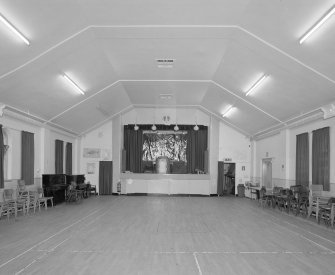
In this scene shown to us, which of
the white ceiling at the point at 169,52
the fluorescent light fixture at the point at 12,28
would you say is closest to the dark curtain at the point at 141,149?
the white ceiling at the point at 169,52

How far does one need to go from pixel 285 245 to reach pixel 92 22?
5904 mm

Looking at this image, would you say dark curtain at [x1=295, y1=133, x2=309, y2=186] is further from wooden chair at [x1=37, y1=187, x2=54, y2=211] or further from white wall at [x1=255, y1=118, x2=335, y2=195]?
wooden chair at [x1=37, y1=187, x2=54, y2=211]

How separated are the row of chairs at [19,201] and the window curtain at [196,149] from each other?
845 centimetres

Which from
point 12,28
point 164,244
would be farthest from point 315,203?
point 12,28

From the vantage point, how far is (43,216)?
9477 mm

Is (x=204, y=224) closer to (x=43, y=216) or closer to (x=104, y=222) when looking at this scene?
(x=104, y=222)

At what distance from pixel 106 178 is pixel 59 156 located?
3561 millimetres

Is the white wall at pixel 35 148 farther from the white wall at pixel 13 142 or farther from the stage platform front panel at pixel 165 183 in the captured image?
the stage platform front panel at pixel 165 183

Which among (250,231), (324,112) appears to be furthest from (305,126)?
(250,231)

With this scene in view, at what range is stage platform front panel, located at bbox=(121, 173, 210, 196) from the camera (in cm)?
1688

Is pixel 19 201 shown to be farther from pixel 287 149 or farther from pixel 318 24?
pixel 287 149

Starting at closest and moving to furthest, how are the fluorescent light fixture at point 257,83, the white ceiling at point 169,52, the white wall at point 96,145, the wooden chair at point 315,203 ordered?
the white ceiling at point 169,52 < the wooden chair at point 315,203 < the fluorescent light fixture at point 257,83 < the white wall at point 96,145

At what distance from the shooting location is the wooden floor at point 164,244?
15.5 feet

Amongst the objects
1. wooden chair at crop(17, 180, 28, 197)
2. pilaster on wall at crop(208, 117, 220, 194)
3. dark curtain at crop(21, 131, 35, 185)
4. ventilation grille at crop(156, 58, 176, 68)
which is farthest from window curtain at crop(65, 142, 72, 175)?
ventilation grille at crop(156, 58, 176, 68)
